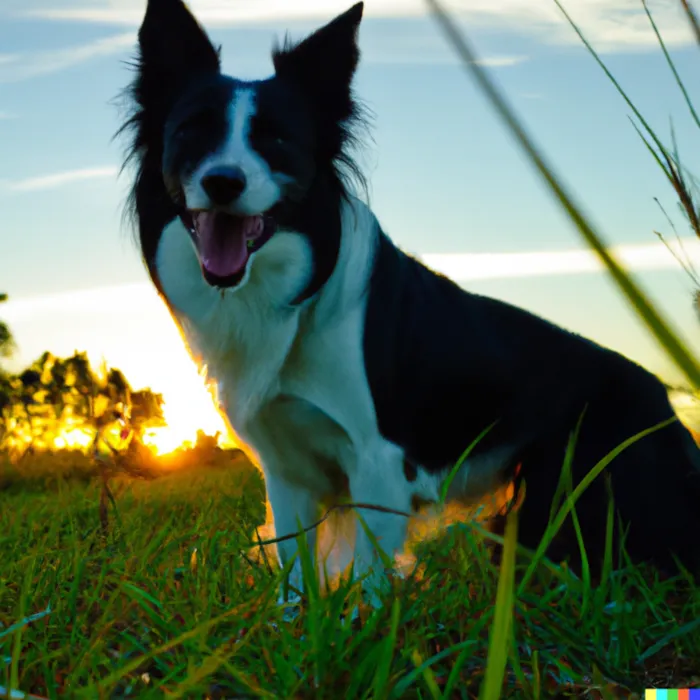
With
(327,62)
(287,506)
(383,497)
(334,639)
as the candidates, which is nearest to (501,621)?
(334,639)

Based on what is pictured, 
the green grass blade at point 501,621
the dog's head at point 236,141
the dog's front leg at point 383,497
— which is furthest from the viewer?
the dog's front leg at point 383,497

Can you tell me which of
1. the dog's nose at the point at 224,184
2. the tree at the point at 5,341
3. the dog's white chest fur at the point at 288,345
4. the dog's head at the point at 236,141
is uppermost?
the tree at the point at 5,341

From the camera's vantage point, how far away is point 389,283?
3.34 meters

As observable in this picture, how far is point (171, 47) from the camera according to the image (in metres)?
3.37

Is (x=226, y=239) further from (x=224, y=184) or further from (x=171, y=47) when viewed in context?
(x=171, y=47)

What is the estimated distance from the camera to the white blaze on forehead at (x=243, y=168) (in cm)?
293

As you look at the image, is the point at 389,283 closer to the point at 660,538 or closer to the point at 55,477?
the point at 660,538

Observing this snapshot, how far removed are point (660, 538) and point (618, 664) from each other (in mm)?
1552

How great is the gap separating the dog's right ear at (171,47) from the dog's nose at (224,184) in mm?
692

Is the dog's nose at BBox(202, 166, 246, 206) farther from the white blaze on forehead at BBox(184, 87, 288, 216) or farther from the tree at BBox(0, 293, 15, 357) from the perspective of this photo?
the tree at BBox(0, 293, 15, 357)

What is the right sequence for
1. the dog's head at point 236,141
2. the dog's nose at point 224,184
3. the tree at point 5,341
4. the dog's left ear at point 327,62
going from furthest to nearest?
the tree at point 5,341 < the dog's left ear at point 327,62 < the dog's head at point 236,141 < the dog's nose at point 224,184

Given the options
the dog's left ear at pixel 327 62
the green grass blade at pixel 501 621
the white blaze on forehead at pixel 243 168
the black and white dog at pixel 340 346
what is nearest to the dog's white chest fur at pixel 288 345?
the black and white dog at pixel 340 346

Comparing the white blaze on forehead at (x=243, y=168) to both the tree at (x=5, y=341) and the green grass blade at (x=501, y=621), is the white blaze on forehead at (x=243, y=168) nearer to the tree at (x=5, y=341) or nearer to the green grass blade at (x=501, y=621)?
the green grass blade at (x=501, y=621)

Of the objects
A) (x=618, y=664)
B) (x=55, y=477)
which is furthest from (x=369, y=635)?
(x=55, y=477)
